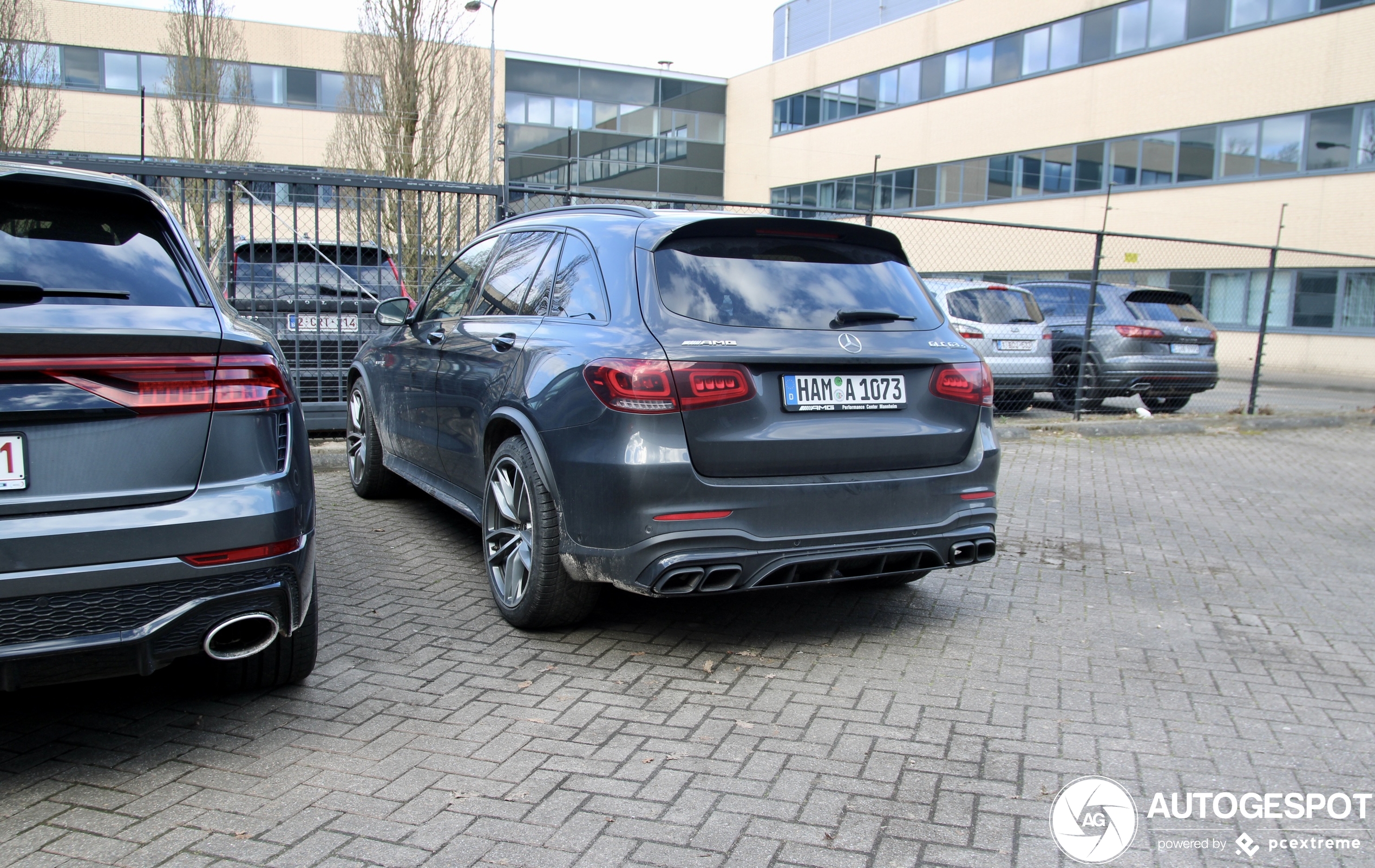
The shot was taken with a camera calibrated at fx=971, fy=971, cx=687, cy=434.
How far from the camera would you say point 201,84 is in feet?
77.2

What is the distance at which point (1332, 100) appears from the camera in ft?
71.9

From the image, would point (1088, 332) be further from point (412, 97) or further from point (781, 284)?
point (412, 97)

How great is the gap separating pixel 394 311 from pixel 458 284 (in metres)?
0.62

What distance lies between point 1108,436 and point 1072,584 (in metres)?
6.38

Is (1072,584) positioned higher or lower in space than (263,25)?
lower

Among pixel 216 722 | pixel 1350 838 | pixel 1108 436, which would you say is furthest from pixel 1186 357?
pixel 216 722

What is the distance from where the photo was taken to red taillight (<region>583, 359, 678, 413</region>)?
3393 millimetres

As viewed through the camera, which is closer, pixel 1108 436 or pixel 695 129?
pixel 1108 436

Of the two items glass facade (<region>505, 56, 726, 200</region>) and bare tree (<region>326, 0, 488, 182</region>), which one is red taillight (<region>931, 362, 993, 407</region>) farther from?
glass facade (<region>505, 56, 726, 200</region>)

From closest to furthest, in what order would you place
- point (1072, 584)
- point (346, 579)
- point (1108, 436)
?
point (346, 579) < point (1072, 584) < point (1108, 436)

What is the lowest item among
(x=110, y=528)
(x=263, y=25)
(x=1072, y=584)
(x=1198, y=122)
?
(x=1072, y=584)

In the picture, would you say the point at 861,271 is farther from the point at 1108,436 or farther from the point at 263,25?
the point at 263,25

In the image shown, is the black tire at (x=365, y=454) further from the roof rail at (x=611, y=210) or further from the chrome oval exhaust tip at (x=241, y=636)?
the chrome oval exhaust tip at (x=241, y=636)

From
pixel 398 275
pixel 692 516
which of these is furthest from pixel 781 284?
pixel 398 275
